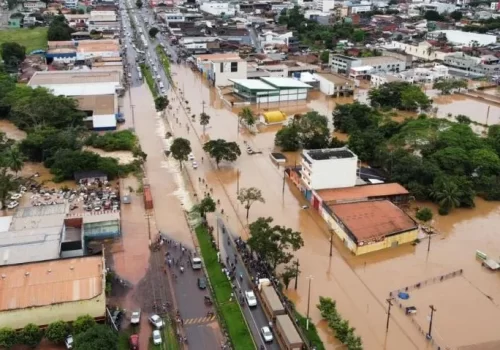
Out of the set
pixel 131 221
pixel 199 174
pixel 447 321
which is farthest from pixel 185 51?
pixel 447 321

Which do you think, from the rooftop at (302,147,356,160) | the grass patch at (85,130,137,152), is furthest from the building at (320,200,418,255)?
the grass patch at (85,130,137,152)

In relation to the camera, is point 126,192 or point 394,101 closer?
point 126,192

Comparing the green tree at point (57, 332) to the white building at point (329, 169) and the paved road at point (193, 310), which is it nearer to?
the paved road at point (193, 310)

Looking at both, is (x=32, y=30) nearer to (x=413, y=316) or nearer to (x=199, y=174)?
(x=199, y=174)

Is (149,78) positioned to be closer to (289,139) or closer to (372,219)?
(289,139)

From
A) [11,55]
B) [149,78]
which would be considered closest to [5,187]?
[149,78]
